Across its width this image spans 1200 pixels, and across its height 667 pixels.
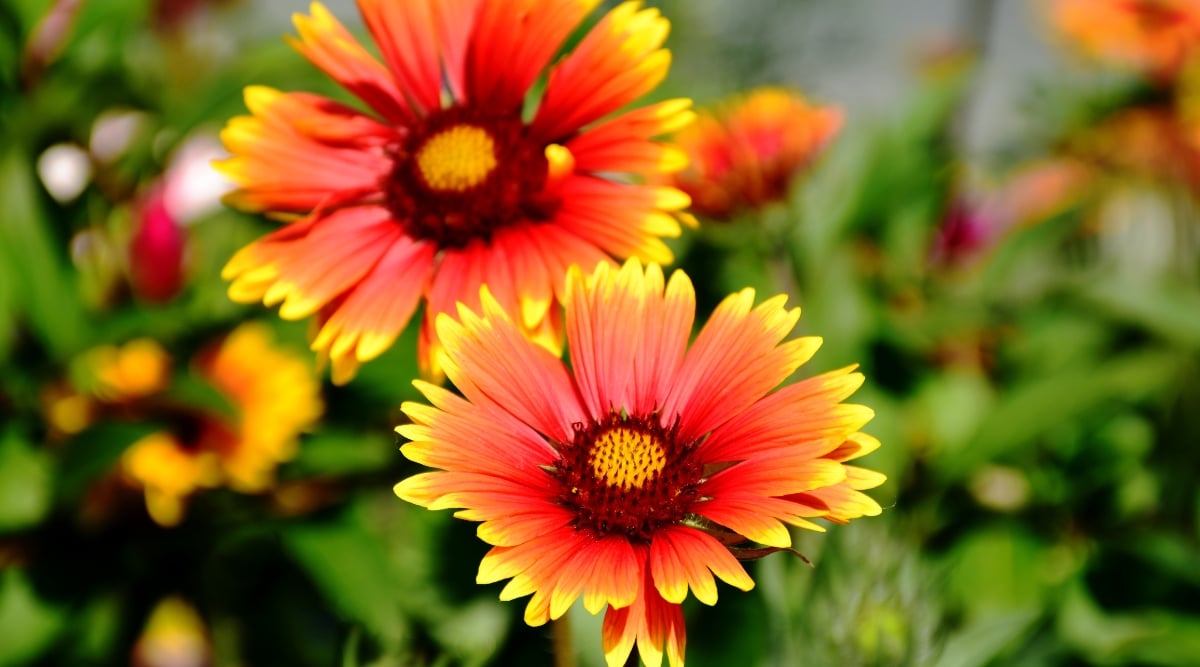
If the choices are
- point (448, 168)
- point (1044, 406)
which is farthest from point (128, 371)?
point (1044, 406)

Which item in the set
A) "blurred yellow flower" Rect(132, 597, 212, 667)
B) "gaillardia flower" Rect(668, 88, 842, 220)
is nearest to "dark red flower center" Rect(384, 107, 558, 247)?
"gaillardia flower" Rect(668, 88, 842, 220)

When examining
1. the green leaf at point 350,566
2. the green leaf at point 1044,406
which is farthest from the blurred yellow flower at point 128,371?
the green leaf at point 1044,406

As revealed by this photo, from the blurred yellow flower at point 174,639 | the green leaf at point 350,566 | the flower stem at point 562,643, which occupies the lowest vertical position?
the blurred yellow flower at point 174,639

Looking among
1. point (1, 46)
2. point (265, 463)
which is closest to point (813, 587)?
point (265, 463)

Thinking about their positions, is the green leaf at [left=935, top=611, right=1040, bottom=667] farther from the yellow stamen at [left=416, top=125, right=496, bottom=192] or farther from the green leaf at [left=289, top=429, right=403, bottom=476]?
the green leaf at [left=289, top=429, right=403, bottom=476]

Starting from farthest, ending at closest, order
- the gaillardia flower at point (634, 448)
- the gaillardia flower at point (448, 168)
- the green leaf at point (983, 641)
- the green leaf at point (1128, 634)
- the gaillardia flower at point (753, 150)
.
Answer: the gaillardia flower at point (753, 150)
the green leaf at point (1128, 634)
the green leaf at point (983, 641)
the gaillardia flower at point (448, 168)
the gaillardia flower at point (634, 448)

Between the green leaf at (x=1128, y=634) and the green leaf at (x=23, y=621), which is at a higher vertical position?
the green leaf at (x=1128, y=634)

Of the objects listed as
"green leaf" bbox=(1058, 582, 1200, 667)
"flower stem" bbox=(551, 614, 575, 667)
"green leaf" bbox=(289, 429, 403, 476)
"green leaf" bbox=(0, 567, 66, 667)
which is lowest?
"green leaf" bbox=(0, 567, 66, 667)

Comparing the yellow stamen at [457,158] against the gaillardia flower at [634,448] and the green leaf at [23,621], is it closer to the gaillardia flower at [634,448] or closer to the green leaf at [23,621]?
the gaillardia flower at [634,448]

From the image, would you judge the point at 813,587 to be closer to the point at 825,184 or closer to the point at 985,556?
the point at 985,556
